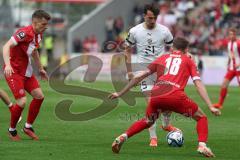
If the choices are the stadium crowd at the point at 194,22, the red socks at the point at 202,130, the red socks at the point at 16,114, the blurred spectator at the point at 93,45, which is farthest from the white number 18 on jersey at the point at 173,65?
the blurred spectator at the point at 93,45

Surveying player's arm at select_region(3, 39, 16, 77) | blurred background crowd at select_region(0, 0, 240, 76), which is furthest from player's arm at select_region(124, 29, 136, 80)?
blurred background crowd at select_region(0, 0, 240, 76)

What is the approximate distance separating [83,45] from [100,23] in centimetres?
290

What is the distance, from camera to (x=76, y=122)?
54.5 ft

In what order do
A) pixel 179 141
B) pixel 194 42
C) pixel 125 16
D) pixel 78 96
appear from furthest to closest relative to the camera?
pixel 125 16, pixel 194 42, pixel 78 96, pixel 179 141

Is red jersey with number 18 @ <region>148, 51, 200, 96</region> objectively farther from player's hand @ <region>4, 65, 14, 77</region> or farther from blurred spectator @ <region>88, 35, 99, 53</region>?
blurred spectator @ <region>88, 35, 99, 53</region>

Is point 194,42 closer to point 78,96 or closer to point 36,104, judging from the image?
point 78,96

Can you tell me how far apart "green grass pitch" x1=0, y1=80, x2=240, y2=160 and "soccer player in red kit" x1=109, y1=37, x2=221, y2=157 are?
408 millimetres

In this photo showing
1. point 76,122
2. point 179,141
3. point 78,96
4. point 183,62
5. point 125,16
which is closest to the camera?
point 183,62

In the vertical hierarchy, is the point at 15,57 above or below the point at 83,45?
above

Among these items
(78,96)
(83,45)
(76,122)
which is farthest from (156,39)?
(83,45)

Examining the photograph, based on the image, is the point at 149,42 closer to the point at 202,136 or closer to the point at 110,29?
the point at 202,136

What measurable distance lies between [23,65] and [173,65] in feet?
10.1

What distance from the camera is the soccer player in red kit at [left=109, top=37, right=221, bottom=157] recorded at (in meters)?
11.3

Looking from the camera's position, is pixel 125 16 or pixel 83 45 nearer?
pixel 83 45
